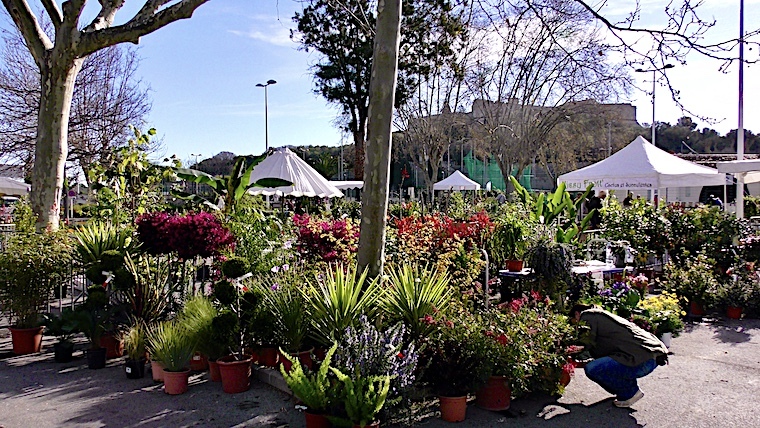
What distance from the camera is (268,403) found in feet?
18.4

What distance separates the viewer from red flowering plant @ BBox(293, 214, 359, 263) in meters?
8.23

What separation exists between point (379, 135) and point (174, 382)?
119 inches

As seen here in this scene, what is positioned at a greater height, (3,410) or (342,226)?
(342,226)

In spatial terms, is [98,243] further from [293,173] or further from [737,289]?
[737,289]

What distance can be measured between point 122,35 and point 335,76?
58.6 ft

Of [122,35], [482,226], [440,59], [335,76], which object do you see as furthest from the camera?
[335,76]

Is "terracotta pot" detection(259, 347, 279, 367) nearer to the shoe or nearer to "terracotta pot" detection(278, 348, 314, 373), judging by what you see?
"terracotta pot" detection(278, 348, 314, 373)

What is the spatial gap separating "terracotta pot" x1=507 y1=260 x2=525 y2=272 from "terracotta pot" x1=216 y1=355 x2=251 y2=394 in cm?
409

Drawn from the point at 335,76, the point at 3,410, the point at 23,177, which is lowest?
the point at 3,410

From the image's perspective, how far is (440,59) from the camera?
2392cm

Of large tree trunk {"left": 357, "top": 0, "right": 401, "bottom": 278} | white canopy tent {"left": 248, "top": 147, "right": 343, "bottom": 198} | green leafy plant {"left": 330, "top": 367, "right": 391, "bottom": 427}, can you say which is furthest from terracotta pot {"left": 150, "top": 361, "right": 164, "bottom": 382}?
white canopy tent {"left": 248, "top": 147, "right": 343, "bottom": 198}

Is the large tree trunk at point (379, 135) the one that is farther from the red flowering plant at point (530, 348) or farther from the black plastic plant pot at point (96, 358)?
the black plastic plant pot at point (96, 358)

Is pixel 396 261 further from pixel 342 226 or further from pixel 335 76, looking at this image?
pixel 335 76

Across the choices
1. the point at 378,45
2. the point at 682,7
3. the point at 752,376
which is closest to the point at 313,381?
the point at 378,45
